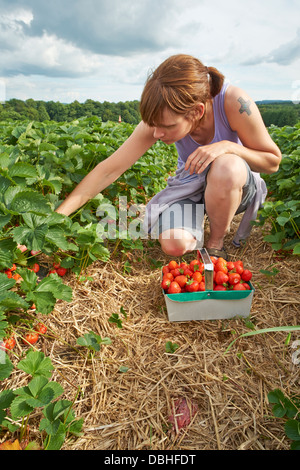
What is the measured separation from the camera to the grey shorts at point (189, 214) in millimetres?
2637

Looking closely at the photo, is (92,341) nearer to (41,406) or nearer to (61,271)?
(41,406)

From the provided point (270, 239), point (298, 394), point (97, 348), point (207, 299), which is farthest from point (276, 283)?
point (97, 348)

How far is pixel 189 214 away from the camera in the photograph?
8.95ft

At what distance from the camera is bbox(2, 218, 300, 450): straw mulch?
4.89 ft

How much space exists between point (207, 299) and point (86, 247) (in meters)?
0.91

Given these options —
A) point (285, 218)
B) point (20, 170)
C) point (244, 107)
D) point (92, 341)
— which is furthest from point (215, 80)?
point (92, 341)

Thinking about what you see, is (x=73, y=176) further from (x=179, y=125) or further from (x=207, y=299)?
(x=207, y=299)

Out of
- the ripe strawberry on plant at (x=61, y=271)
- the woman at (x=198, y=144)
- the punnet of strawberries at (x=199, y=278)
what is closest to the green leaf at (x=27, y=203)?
the woman at (x=198, y=144)

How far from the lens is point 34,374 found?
146 cm

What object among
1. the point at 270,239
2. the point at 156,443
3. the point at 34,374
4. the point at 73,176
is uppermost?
the point at 73,176

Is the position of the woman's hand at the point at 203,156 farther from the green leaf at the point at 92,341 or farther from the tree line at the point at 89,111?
the tree line at the point at 89,111

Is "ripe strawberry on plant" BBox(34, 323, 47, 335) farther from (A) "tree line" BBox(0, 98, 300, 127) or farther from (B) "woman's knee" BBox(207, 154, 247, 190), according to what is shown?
(A) "tree line" BBox(0, 98, 300, 127)

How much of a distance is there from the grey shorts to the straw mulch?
0.55 m

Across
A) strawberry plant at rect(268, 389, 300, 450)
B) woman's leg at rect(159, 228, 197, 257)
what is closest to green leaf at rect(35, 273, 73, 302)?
woman's leg at rect(159, 228, 197, 257)
